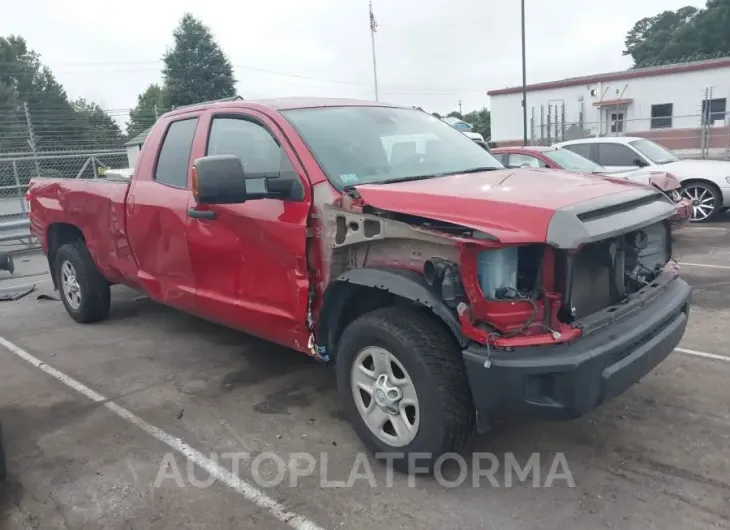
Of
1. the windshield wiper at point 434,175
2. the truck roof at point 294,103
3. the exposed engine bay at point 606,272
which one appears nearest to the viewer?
the exposed engine bay at point 606,272

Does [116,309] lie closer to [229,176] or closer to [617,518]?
[229,176]

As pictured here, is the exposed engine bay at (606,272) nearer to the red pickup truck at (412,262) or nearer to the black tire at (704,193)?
the red pickup truck at (412,262)

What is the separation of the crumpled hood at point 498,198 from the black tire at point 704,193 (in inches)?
330

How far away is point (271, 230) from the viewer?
363 cm

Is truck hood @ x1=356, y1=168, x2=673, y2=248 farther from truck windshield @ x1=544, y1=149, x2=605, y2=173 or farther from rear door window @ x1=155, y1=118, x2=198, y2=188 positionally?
truck windshield @ x1=544, y1=149, x2=605, y2=173

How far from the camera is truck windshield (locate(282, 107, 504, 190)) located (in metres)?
3.62

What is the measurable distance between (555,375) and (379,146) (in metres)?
1.87

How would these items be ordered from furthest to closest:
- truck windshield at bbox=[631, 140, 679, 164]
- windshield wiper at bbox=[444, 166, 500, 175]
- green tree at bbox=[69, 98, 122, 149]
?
green tree at bbox=[69, 98, 122, 149], truck windshield at bbox=[631, 140, 679, 164], windshield wiper at bbox=[444, 166, 500, 175]

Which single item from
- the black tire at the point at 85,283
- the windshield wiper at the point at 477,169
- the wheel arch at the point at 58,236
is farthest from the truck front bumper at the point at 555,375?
the wheel arch at the point at 58,236

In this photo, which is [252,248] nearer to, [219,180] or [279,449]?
[219,180]

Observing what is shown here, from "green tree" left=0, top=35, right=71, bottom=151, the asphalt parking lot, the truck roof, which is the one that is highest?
"green tree" left=0, top=35, right=71, bottom=151

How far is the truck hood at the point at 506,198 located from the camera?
2.68m

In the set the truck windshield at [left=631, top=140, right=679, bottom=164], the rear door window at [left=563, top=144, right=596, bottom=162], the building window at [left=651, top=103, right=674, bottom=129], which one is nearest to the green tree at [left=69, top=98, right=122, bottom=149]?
the rear door window at [left=563, top=144, right=596, bottom=162]

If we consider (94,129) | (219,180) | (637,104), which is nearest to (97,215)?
(219,180)
